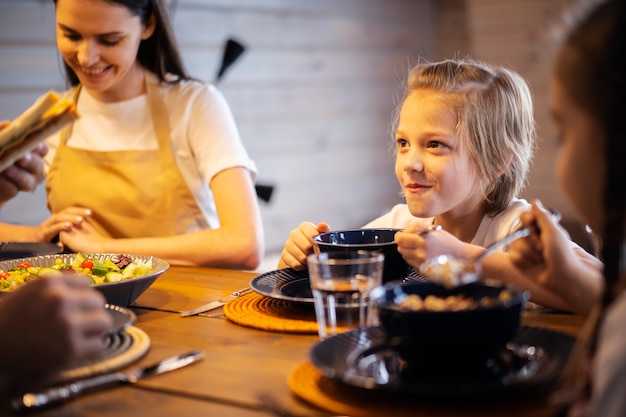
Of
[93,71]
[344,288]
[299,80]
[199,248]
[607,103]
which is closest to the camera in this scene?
[607,103]

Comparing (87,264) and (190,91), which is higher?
(190,91)

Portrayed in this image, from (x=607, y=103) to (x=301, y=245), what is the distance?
88 cm

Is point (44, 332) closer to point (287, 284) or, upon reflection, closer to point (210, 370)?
point (210, 370)

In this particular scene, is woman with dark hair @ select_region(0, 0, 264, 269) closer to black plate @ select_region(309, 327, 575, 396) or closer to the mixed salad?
the mixed salad

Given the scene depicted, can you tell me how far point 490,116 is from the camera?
196 centimetres

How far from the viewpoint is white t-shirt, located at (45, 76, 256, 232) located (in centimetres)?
243

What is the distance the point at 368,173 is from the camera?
219 inches

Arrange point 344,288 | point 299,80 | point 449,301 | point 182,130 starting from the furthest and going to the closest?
point 299,80 → point 182,130 → point 344,288 → point 449,301

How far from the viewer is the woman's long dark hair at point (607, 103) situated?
3.00ft

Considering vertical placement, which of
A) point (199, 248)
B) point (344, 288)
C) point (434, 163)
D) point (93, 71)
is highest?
point (93, 71)

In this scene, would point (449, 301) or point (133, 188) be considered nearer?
point (449, 301)

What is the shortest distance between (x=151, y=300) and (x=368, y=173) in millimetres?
3977

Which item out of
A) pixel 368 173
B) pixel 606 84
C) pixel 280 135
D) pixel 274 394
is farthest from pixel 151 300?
pixel 368 173

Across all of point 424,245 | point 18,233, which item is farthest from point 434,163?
point 18,233
